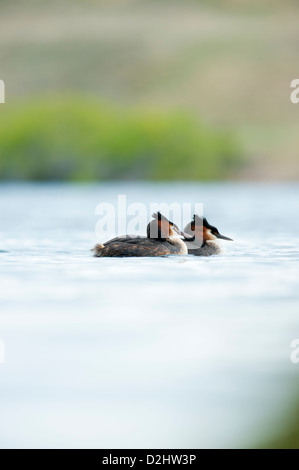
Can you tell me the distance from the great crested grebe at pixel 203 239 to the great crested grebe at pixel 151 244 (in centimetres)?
14

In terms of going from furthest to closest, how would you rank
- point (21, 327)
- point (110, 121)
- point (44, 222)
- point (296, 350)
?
1. point (110, 121)
2. point (44, 222)
3. point (21, 327)
4. point (296, 350)

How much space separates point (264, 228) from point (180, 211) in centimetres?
432

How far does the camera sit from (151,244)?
7.97m

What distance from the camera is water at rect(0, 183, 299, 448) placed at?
3.67 m

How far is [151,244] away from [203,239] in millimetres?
718

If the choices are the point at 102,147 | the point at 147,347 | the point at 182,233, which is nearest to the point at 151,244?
the point at 182,233

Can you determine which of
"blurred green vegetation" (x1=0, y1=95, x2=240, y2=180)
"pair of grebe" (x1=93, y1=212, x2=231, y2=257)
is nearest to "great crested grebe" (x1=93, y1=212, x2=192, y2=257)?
"pair of grebe" (x1=93, y1=212, x2=231, y2=257)

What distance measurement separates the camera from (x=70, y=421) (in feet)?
12.1

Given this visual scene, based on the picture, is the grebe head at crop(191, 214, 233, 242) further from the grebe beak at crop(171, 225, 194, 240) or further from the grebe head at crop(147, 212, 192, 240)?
the grebe head at crop(147, 212, 192, 240)

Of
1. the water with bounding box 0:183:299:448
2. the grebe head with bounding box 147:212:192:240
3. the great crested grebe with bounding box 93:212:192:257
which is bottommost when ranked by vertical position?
the water with bounding box 0:183:299:448

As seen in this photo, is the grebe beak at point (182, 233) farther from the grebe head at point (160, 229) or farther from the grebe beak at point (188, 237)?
the grebe head at point (160, 229)

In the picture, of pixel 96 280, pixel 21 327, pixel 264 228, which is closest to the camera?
pixel 21 327

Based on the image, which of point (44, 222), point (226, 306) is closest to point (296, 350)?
point (226, 306)
